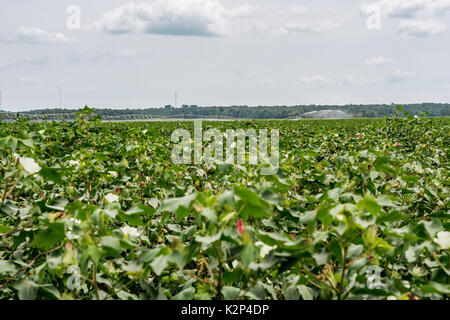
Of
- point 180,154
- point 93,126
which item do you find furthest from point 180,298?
point 93,126

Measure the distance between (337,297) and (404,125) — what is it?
25.1 feet

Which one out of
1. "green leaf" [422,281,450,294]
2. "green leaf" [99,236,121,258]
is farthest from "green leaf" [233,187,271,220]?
"green leaf" [422,281,450,294]

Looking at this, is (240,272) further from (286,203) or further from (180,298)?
(286,203)

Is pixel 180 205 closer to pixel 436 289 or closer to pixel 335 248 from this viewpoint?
pixel 335 248

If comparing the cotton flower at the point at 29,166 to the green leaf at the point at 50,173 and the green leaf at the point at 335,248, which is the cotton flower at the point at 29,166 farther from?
the green leaf at the point at 335,248

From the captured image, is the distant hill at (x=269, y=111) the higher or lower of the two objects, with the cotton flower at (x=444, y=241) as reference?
higher

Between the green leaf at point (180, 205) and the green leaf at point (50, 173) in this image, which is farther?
the green leaf at point (50, 173)

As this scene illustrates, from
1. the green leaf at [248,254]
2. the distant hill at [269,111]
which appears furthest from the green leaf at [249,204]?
the distant hill at [269,111]

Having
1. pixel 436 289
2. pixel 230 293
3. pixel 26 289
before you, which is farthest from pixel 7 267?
pixel 436 289

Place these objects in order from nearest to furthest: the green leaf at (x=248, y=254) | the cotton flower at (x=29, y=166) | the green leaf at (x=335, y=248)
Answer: the green leaf at (x=248, y=254), the green leaf at (x=335, y=248), the cotton flower at (x=29, y=166)

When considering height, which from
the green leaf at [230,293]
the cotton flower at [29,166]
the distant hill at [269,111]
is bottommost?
the green leaf at [230,293]

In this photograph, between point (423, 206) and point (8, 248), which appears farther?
point (423, 206)

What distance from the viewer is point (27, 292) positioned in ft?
4.33

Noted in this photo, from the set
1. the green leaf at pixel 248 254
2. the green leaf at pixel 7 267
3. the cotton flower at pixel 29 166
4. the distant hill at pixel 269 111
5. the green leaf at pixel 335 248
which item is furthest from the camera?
the distant hill at pixel 269 111
